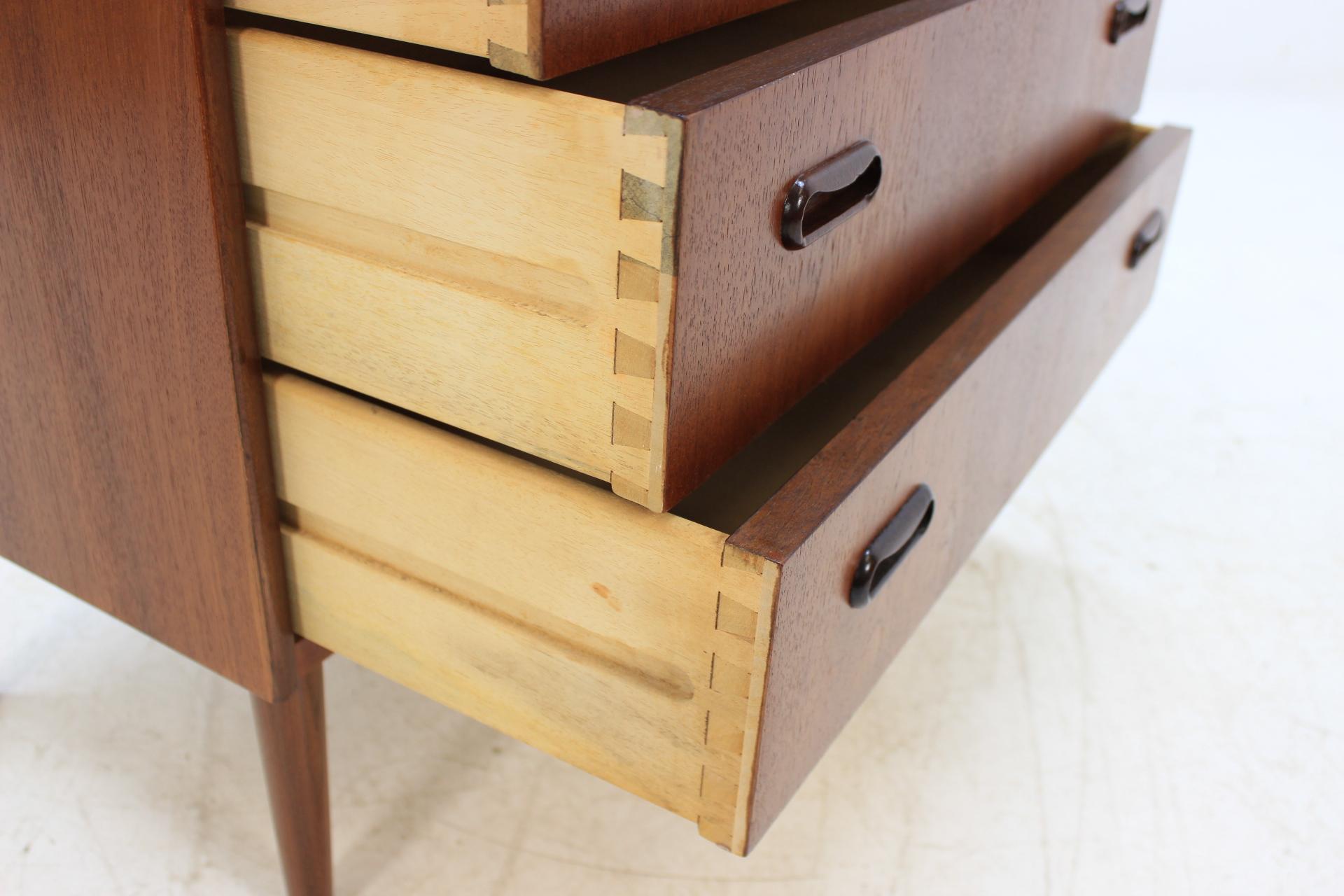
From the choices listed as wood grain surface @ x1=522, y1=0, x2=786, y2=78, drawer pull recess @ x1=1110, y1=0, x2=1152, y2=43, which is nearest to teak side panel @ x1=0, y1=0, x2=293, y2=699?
wood grain surface @ x1=522, y1=0, x2=786, y2=78

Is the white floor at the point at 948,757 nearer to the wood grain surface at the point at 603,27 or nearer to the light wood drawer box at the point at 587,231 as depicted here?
the light wood drawer box at the point at 587,231

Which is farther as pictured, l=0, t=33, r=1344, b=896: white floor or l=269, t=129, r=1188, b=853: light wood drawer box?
l=0, t=33, r=1344, b=896: white floor

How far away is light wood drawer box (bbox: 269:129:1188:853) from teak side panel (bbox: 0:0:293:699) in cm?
3

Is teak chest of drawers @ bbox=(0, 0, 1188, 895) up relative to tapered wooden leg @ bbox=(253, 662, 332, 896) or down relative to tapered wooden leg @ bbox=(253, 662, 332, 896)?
up

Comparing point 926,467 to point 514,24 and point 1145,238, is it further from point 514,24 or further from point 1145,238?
point 1145,238

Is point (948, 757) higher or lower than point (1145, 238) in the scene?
lower

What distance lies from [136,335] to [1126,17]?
2.21 ft

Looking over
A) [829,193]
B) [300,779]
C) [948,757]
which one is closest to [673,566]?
[829,193]

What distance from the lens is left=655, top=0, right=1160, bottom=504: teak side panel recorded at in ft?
1.46

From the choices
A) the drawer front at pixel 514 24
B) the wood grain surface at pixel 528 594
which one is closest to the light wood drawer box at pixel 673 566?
the wood grain surface at pixel 528 594

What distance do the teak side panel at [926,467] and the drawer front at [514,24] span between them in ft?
0.60

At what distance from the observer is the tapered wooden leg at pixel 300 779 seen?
2.27 ft

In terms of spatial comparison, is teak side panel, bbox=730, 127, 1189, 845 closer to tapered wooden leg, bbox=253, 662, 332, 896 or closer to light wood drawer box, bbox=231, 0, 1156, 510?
light wood drawer box, bbox=231, 0, 1156, 510

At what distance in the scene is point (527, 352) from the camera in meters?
0.49
